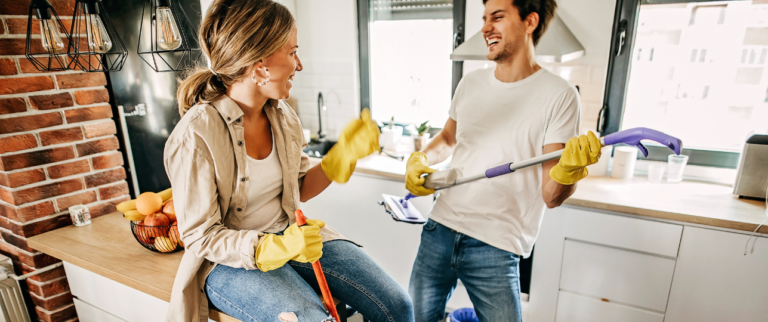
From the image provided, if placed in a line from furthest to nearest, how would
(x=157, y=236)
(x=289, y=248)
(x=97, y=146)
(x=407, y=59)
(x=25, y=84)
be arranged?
(x=407, y=59)
(x=97, y=146)
(x=25, y=84)
(x=157, y=236)
(x=289, y=248)

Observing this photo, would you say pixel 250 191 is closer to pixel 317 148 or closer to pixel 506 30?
pixel 506 30

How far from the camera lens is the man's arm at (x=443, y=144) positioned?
167 cm

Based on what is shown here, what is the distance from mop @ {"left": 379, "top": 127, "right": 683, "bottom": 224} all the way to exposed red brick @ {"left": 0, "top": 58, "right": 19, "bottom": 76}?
4.72 ft

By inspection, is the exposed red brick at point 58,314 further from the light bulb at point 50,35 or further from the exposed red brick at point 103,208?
the light bulb at point 50,35

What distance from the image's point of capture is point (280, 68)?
1210mm

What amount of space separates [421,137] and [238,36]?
152 centimetres

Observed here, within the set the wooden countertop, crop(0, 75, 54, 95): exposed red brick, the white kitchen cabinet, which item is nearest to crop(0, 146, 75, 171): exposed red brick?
crop(0, 75, 54, 95): exposed red brick

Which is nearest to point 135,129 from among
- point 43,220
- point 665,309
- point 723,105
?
point 43,220

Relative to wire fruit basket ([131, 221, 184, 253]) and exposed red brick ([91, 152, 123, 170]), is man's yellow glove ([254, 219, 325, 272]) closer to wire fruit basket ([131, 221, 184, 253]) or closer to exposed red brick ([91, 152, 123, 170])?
wire fruit basket ([131, 221, 184, 253])

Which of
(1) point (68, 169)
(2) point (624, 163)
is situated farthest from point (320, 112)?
(2) point (624, 163)

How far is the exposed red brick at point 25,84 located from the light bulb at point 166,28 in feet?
2.14

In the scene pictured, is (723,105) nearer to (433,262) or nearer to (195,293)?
(433,262)

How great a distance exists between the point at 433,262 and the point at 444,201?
219 mm

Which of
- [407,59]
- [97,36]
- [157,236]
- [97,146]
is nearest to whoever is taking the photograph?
[97,36]
